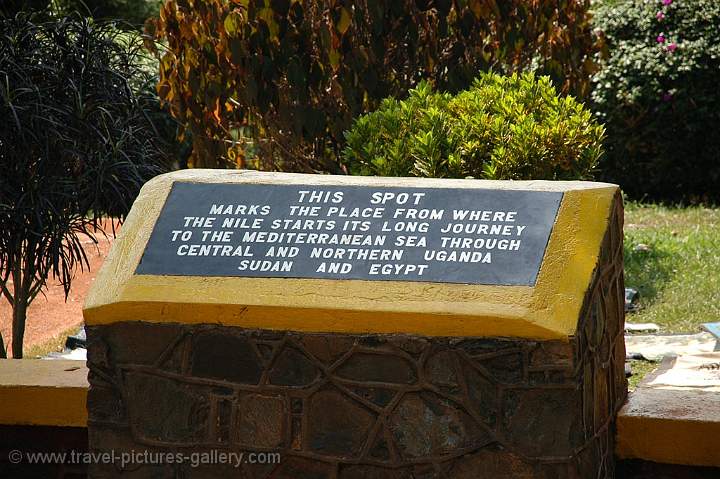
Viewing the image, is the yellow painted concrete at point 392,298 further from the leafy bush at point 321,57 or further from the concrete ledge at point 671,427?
the leafy bush at point 321,57

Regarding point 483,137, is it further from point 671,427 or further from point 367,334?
point 367,334

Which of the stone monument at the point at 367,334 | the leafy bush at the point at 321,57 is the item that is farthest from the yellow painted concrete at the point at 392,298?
the leafy bush at the point at 321,57

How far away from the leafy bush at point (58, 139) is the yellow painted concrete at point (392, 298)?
197 cm

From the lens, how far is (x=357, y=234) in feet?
13.0

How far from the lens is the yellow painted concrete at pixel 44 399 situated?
4398 millimetres

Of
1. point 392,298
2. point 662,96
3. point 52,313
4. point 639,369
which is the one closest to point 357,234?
point 392,298

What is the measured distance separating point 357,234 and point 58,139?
2.49 meters

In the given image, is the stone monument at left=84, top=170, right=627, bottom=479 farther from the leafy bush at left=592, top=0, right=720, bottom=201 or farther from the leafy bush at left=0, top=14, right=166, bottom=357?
the leafy bush at left=592, top=0, right=720, bottom=201

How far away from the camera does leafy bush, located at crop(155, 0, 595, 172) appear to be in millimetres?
7805

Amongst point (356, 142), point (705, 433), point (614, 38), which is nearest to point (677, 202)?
point (614, 38)

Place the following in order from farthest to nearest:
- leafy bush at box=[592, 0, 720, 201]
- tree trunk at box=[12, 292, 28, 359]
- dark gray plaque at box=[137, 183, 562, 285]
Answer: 1. leafy bush at box=[592, 0, 720, 201]
2. tree trunk at box=[12, 292, 28, 359]
3. dark gray plaque at box=[137, 183, 562, 285]

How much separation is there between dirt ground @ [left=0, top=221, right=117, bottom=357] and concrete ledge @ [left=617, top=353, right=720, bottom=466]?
4.52m
